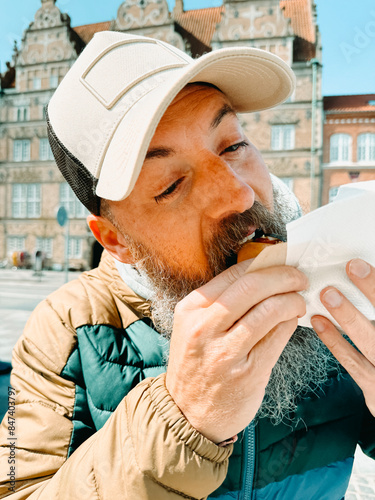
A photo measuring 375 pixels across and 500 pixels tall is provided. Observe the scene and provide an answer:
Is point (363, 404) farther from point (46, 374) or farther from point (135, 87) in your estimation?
point (135, 87)

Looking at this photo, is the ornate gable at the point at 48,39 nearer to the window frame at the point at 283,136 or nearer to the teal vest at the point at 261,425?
the window frame at the point at 283,136

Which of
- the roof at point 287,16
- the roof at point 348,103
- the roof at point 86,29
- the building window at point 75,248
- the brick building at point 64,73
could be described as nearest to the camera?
the roof at point 348,103

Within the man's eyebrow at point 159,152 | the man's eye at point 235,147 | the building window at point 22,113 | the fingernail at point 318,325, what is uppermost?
the building window at point 22,113

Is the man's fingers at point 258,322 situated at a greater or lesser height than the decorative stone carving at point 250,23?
lesser

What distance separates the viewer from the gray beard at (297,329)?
1091 millimetres

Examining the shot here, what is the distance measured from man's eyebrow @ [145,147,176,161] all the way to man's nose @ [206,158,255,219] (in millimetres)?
118

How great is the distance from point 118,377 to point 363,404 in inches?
31.5

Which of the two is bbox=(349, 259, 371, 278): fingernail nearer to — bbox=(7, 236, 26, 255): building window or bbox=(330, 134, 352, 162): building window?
bbox=(330, 134, 352, 162): building window

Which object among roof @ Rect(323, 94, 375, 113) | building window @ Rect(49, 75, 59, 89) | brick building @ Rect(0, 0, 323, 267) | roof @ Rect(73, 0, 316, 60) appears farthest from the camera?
building window @ Rect(49, 75, 59, 89)

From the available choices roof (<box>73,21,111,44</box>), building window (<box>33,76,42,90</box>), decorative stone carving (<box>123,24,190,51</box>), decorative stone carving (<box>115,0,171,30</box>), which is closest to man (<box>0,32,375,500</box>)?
decorative stone carving (<box>123,24,190,51</box>)

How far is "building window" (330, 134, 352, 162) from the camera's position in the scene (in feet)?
77.6

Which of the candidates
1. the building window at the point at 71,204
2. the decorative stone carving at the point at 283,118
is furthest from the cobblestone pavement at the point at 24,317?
the decorative stone carving at the point at 283,118

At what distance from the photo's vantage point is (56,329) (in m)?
1.33

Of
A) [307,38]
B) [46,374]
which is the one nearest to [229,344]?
[46,374]
